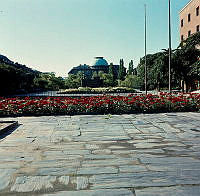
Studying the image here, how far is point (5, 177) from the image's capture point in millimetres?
3521

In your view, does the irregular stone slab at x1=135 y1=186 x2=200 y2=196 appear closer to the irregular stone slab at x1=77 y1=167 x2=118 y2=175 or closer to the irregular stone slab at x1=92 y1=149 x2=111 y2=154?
the irregular stone slab at x1=77 y1=167 x2=118 y2=175

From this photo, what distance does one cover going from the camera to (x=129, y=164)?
13.1 feet

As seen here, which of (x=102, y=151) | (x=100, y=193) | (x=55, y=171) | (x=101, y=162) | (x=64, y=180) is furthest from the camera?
(x=102, y=151)

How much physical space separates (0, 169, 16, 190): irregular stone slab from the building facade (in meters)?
33.0

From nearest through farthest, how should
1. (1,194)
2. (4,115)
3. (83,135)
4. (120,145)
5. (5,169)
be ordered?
(1,194)
(5,169)
(120,145)
(83,135)
(4,115)

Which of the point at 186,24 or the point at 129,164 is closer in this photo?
the point at 129,164

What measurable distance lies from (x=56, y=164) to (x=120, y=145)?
5.66 feet

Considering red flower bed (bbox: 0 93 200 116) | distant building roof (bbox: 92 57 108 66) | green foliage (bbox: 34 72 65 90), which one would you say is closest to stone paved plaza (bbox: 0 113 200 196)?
red flower bed (bbox: 0 93 200 116)

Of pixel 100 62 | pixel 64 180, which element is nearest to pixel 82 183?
pixel 64 180

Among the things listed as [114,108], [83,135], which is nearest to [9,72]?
[114,108]

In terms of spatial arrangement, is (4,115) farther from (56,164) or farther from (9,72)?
(9,72)

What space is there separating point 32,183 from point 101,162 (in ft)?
4.12

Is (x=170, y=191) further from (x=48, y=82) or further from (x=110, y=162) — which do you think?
(x=48, y=82)

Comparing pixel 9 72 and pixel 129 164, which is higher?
pixel 9 72
